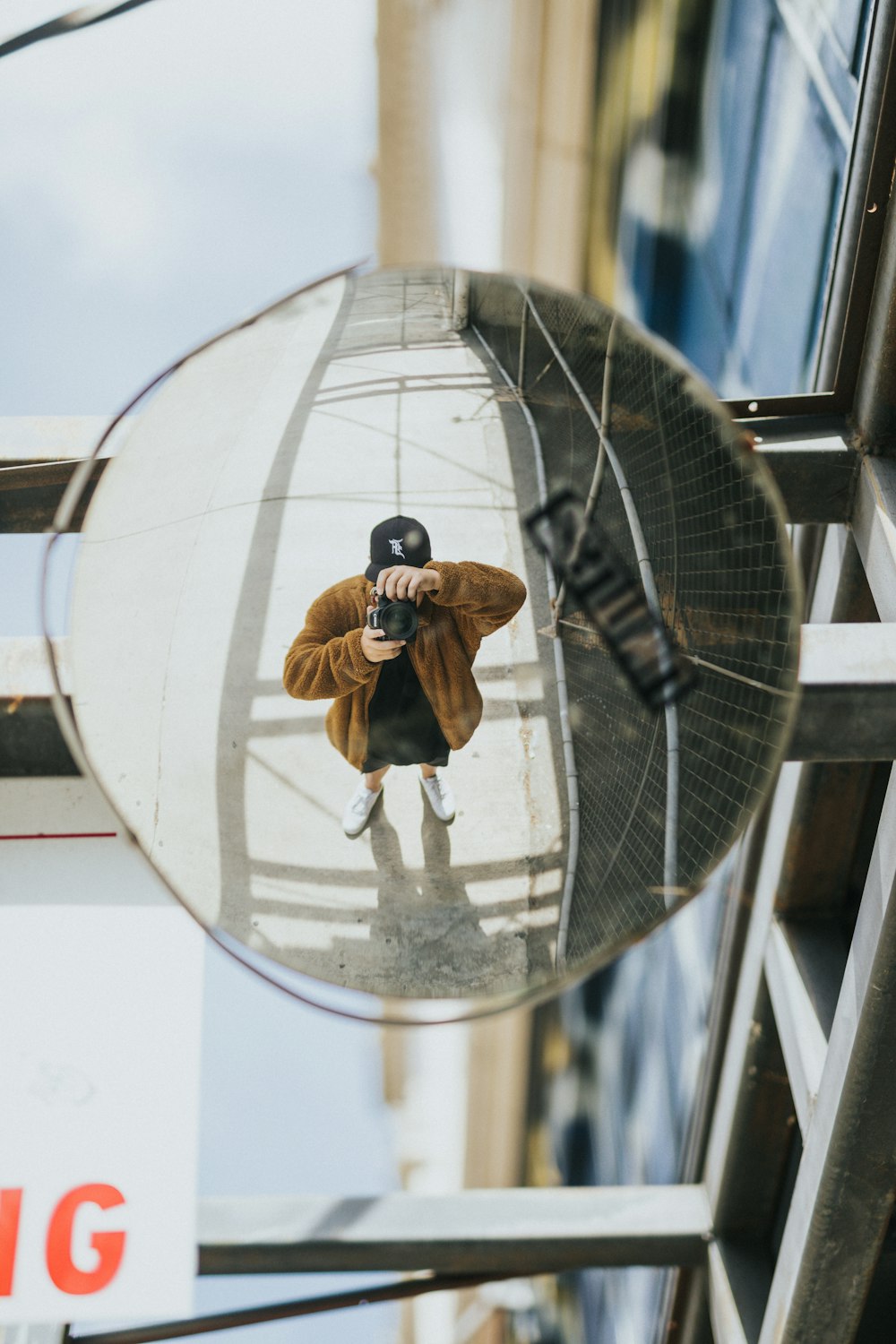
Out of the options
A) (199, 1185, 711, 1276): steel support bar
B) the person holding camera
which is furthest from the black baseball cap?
(199, 1185, 711, 1276): steel support bar

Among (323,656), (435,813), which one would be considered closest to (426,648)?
(323,656)

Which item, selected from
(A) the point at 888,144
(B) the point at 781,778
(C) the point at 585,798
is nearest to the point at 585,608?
(C) the point at 585,798

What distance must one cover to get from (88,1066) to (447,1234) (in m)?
1.79

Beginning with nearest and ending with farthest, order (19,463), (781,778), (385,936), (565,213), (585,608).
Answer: (585,608), (385,936), (19,463), (781,778), (565,213)

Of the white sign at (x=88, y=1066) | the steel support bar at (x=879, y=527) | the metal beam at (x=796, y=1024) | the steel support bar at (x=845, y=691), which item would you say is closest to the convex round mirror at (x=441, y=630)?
the steel support bar at (x=845, y=691)

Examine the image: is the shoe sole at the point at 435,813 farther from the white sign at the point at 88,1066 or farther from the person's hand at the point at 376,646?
the white sign at the point at 88,1066

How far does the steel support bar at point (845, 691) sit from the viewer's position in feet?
7.32

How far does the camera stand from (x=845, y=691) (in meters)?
2.23

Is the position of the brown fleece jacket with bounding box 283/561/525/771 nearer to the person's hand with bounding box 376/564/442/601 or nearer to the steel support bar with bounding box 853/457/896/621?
the person's hand with bounding box 376/564/442/601

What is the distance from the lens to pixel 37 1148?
300 cm

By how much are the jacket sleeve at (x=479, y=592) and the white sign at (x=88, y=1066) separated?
164cm

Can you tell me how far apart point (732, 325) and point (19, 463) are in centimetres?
363

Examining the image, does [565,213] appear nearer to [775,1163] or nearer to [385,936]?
[775,1163]

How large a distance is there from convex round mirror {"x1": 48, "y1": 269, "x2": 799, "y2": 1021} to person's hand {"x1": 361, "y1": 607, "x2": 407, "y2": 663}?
0.01 m
